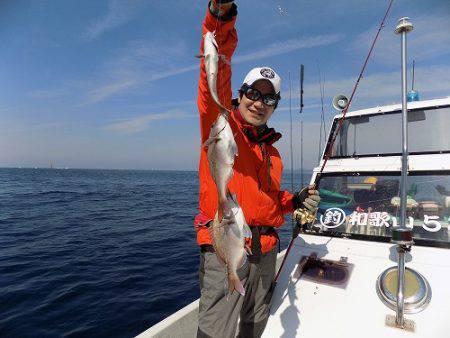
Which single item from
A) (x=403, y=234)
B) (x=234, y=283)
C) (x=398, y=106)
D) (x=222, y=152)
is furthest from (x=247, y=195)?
(x=398, y=106)

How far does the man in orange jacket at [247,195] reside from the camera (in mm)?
2465

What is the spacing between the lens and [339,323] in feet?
9.91

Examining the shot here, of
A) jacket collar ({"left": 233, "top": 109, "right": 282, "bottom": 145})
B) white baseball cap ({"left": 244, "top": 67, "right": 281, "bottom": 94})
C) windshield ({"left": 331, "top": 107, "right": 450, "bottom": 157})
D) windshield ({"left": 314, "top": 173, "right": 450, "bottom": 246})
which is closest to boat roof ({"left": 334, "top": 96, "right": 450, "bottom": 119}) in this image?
windshield ({"left": 331, "top": 107, "right": 450, "bottom": 157})

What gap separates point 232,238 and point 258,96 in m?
1.55

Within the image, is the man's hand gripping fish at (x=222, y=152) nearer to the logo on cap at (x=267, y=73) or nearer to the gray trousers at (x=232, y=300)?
the gray trousers at (x=232, y=300)

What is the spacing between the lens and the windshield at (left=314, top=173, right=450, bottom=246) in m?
3.84

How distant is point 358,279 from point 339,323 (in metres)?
0.63

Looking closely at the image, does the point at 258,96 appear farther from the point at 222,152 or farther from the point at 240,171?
the point at 222,152

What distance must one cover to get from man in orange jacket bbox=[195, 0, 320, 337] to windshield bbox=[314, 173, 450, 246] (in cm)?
134

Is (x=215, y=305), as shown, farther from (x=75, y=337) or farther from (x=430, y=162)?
(x=75, y=337)

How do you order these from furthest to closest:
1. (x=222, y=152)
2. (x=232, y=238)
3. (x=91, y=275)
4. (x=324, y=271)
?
1. (x=91, y=275)
2. (x=324, y=271)
3. (x=232, y=238)
4. (x=222, y=152)

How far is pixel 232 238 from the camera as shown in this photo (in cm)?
184

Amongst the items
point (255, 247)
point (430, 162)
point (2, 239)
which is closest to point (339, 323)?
point (255, 247)

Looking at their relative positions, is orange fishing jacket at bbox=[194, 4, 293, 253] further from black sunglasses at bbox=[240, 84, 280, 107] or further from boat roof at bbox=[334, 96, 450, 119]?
boat roof at bbox=[334, 96, 450, 119]
